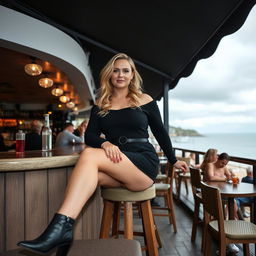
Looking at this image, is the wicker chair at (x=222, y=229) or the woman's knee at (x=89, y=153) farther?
the wicker chair at (x=222, y=229)

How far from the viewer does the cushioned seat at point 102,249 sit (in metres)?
1.03

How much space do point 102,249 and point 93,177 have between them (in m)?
0.37

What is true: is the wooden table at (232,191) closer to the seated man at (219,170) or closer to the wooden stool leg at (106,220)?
the seated man at (219,170)

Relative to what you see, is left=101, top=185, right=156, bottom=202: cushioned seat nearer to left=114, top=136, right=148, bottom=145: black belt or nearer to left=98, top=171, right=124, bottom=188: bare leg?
left=98, top=171, right=124, bottom=188: bare leg

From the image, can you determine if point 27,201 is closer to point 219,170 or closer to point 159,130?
point 159,130

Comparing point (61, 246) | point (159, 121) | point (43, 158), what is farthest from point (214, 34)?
point (61, 246)

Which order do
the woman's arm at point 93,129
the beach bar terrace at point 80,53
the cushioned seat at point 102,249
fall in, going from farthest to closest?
1. the woman's arm at point 93,129
2. the beach bar terrace at point 80,53
3. the cushioned seat at point 102,249

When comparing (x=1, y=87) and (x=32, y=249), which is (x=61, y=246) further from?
(x=1, y=87)

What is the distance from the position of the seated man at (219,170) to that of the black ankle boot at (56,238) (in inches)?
111

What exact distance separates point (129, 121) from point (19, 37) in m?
2.90

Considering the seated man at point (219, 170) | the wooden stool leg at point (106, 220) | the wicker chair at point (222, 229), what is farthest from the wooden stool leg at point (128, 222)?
the seated man at point (219, 170)

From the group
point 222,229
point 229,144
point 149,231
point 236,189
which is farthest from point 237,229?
point 229,144

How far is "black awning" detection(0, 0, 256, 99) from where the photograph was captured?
3.58 m

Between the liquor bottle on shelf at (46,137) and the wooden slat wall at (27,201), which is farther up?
the liquor bottle on shelf at (46,137)
